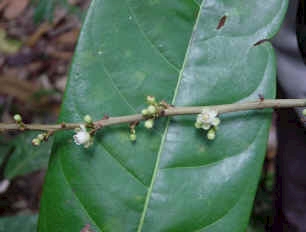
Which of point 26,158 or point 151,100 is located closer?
point 151,100

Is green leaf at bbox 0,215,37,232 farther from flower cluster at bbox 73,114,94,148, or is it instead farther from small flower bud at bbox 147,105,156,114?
small flower bud at bbox 147,105,156,114

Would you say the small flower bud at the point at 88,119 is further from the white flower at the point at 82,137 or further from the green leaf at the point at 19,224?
the green leaf at the point at 19,224

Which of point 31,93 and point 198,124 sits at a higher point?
point 31,93

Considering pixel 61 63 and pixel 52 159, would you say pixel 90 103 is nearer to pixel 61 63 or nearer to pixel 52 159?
pixel 52 159

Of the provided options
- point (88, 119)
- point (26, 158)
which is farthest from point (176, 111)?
point (26, 158)

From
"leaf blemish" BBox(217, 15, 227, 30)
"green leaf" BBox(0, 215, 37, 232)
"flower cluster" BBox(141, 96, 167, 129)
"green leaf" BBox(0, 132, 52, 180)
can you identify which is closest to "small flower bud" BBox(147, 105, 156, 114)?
"flower cluster" BBox(141, 96, 167, 129)

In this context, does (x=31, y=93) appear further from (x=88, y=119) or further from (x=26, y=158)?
(x=88, y=119)
